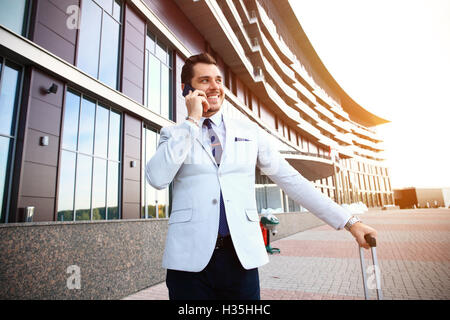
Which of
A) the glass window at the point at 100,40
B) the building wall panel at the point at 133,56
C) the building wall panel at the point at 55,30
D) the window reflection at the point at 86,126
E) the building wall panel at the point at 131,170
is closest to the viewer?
the building wall panel at the point at 55,30

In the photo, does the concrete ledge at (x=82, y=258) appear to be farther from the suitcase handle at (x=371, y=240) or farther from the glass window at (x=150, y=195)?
the glass window at (x=150, y=195)

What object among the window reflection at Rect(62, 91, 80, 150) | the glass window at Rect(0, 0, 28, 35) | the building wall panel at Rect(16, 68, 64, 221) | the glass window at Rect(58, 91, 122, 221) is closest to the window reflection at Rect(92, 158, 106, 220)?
the glass window at Rect(58, 91, 122, 221)

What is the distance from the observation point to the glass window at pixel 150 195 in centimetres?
1202

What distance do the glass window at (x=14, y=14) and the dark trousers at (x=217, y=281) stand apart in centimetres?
924

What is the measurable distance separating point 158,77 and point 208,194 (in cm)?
1337

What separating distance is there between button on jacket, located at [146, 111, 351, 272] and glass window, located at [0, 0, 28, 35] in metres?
8.69

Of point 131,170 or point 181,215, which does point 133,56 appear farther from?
point 181,215

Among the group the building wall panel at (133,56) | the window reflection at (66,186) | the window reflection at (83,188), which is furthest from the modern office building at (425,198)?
the window reflection at (66,186)

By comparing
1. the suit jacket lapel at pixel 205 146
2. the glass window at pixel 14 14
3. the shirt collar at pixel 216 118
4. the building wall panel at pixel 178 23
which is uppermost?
the building wall panel at pixel 178 23

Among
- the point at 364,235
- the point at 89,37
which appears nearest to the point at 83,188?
the point at 89,37

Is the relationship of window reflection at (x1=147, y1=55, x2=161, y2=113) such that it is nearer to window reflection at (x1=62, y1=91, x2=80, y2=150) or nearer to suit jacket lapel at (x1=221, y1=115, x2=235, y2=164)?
window reflection at (x1=62, y1=91, x2=80, y2=150)

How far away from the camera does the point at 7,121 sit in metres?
7.56
